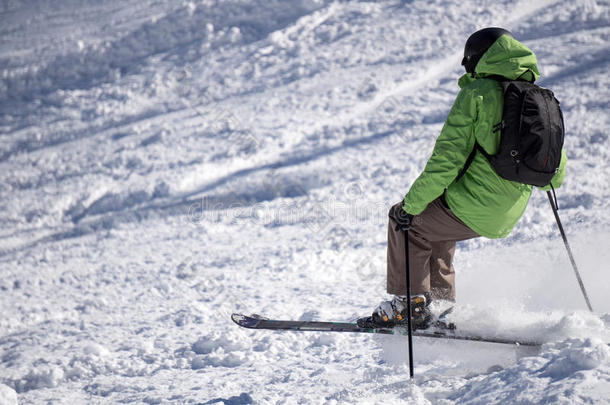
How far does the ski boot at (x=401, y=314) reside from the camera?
9.38ft

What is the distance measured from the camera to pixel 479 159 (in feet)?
8.00

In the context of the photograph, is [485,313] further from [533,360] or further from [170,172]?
[170,172]

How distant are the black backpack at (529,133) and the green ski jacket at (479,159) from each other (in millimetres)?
58

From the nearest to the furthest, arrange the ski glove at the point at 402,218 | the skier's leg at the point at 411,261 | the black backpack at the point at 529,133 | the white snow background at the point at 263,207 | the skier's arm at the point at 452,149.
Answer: the black backpack at the point at 529,133 → the skier's arm at the point at 452,149 → the ski glove at the point at 402,218 → the skier's leg at the point at 411,261 → the white snow background at the point at 263,207

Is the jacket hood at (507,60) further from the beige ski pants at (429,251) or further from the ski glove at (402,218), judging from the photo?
the ski glove at (402,218)

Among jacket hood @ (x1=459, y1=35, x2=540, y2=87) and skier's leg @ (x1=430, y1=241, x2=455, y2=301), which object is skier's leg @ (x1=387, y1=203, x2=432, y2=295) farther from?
jacket hood @ (x1=459, y1=35, x2=540, y2=87)

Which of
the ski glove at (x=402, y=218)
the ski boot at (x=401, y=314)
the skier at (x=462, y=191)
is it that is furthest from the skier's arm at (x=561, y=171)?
the ski boot at (x=401, y=314)

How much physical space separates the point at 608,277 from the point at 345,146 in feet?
13.5

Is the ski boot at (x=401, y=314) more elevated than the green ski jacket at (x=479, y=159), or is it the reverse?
the green ski jacket at (x=479, y=159)

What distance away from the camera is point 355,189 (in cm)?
599

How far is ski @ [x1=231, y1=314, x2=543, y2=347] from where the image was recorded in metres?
2.68

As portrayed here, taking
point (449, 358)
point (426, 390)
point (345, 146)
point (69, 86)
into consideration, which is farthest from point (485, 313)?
point (69, 86)

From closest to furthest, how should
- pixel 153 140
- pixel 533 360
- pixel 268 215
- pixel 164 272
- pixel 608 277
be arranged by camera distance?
pixel 533 360
pixel 608 277
pixel 164 272
pixel 268 215
pixel 153 140

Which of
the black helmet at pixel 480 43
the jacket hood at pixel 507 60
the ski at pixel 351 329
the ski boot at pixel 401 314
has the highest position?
the black helmet at pixel 480 43
